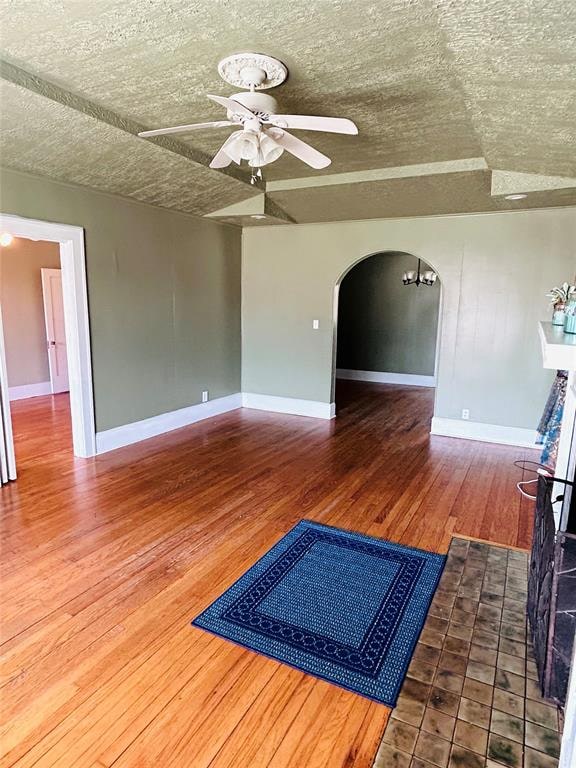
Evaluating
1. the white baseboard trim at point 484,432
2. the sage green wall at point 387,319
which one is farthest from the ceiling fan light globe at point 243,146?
the sage green wall at point 387,319

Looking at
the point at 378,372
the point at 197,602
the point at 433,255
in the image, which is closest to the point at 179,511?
the point at 197,602

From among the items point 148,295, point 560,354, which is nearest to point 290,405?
point 148,295

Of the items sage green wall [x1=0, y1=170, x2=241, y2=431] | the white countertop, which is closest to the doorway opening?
sage green wall [x1=0, y1=170, x2=241, y2=431]

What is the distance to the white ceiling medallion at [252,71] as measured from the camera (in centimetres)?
237

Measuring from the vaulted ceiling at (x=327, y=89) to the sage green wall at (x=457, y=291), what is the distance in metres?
0.53

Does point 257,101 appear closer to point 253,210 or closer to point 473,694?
point 253,210

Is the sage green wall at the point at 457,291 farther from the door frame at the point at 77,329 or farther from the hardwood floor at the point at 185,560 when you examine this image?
the door frame at the point at 77,329

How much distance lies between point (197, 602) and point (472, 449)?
12.0ft

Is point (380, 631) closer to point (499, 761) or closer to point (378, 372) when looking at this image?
point (499, 761)

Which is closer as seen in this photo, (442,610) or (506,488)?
(442,610)

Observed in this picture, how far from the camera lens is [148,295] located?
505 cm

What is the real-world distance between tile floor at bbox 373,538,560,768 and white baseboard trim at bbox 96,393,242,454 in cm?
354

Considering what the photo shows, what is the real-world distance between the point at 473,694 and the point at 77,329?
4.11 m

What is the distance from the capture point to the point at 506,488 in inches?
159
